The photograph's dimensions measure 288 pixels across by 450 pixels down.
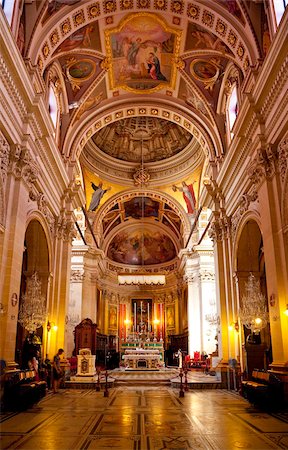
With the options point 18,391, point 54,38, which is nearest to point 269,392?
point 18,391

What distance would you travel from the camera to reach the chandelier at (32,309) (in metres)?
11.7

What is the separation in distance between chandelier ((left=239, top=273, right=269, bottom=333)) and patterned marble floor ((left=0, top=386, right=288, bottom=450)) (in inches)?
85.2

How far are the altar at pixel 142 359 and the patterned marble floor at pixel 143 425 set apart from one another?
10.3 m

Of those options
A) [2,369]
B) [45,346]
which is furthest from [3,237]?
[45,346]

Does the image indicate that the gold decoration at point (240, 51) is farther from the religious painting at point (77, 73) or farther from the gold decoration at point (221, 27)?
the religious painting at point (77, 73)

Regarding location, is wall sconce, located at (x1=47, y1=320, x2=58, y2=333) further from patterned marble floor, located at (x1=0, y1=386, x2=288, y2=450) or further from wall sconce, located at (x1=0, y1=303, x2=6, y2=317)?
wall sconce, located at (x1=0, y1=303, x2=6, y2=317)

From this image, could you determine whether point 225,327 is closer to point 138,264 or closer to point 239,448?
point 239,448

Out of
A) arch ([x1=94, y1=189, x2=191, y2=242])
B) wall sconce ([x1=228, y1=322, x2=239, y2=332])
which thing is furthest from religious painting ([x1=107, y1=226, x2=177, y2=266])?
wall sconce ([x1=228, y1=322, x2=239, y2=332])

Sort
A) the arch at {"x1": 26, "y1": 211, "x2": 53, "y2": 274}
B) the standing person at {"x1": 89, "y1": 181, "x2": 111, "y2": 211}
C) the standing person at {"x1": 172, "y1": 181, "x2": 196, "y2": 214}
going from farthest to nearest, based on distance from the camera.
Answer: the standing person at {"x1": 89, "y1": 181, "x2": 111, "y2": 211}, the standing person at {"x1": 172, "y1": 181, "x2": 196, "y2": 214}, the arch at {"x1": 26, "y1": 211, "x2": 53, "y2": 274}

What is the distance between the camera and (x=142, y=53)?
48.3 feet

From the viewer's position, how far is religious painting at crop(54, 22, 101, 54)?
13055mm

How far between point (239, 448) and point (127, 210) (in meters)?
25.0

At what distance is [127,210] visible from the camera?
29844 mm

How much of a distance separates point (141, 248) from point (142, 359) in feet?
44.3
